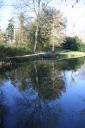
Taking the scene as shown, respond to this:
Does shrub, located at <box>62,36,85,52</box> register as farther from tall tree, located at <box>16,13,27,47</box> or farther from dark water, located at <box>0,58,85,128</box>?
dark water, located at <box>0,58,85,128</box>

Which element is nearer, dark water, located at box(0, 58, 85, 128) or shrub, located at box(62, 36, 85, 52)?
dark water, located at box(0, 58, 85, 128)

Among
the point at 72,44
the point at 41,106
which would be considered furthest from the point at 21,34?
→ the point at 41,106

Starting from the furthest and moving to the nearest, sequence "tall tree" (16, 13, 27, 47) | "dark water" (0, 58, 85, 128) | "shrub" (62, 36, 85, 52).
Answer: "shrub" (62, 36, 85, 52) → "tall tree" (16, 13, 27, 47) → "dark water" (0, 58, 85, 128)

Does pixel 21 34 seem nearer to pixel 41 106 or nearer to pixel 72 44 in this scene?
pixel 72 44

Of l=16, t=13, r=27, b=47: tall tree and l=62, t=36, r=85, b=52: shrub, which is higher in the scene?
l=16, t=13, r=27, b=47: tall tree

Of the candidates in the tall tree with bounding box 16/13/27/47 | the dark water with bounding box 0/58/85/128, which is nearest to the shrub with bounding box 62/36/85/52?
the tall tree with bounding box 16/13/27/47

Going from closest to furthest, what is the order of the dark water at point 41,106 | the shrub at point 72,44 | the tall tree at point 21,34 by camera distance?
the dark water at point 41,106
the tall tree at point 21,34
the shrub at point 72,44

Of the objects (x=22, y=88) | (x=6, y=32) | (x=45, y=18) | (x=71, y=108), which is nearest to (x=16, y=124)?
(x=71, y=108)

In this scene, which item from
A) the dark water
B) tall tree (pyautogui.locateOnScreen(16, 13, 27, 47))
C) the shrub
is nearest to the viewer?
the dark water

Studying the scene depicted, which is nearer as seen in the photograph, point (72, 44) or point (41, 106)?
point (41, 106)

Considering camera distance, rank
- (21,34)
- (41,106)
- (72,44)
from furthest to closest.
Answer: (72,44), (21,34), (41,106)

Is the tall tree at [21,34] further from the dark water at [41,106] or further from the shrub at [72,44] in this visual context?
the dark water at [41,106]

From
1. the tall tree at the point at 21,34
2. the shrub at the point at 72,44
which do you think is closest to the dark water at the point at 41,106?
the tall tree at the point at 21,34

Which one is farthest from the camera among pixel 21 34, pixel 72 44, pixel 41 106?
pixel 72 44
